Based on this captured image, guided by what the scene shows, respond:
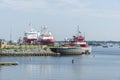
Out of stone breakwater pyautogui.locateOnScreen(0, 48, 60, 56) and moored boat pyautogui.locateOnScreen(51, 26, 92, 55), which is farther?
moored boat pyautogui.locateOnScreen(51, 26, 92, 55)

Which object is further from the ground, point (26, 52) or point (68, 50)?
point (68, 50)

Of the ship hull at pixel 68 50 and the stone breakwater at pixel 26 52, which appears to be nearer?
the stone breakwater at pixel 26 52

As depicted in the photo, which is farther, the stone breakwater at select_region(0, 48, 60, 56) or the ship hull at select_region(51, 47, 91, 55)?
the ship hull at select_region(51, 47, 91, 55)

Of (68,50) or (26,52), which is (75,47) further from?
(26,52)

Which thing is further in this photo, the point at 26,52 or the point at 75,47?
the point at 75,47

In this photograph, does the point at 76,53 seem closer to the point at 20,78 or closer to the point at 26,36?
the point at 26,36

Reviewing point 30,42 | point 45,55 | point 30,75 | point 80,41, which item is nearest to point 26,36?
point 30,42

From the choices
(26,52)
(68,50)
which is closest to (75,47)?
(68,50)

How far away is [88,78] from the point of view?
6944 cm

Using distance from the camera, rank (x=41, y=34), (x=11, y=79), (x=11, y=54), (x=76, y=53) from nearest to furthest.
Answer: (x=11, y=79), (x=11, y=54), (x=76, y=53), (x=41, y=34)

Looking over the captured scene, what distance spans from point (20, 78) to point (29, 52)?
251ft

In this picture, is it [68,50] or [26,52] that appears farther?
[68,50]

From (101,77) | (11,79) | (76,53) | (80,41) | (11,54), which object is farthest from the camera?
(80,41)

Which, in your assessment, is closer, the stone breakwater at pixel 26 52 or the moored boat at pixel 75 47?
the stone breakwater at pixel 26 52
